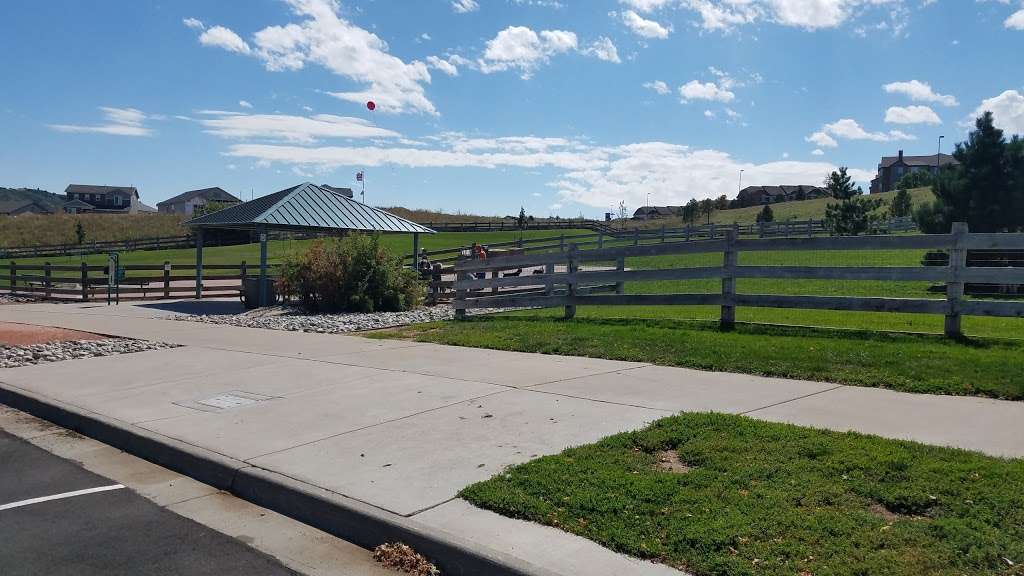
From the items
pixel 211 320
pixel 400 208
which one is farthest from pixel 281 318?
pixel 400 208

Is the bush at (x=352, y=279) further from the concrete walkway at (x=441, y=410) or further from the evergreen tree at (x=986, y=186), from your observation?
the evergreen tree at (x=986, y=186)

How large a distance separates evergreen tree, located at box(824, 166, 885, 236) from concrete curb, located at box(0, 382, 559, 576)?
3428 cm

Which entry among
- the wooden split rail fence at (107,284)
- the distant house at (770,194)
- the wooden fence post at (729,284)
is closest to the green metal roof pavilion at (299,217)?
the wooden split rail fence at (107,284)

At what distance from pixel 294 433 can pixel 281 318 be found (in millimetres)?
12081

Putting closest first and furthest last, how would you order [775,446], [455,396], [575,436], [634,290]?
[775,446]
[575,436]
[455,396]
[634,290]

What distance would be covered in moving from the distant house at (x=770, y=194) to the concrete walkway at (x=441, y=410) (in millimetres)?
108134

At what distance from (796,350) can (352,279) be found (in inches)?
484

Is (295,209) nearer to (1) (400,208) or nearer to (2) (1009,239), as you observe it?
(2) (1009,239)

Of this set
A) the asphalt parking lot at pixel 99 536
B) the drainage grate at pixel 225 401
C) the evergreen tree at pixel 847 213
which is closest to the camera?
the asphalt parking lot at pixel 99 536

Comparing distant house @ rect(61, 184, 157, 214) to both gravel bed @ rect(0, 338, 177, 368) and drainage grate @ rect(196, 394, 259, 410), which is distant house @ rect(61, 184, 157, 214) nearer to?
gravel bed @ rect(0, 338, 177, 368)

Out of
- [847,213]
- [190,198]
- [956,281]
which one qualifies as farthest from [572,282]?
[190,198]

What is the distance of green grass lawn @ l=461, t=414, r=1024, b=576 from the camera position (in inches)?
161

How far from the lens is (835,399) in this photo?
7.55 m

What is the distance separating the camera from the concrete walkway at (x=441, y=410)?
5.58 meters
